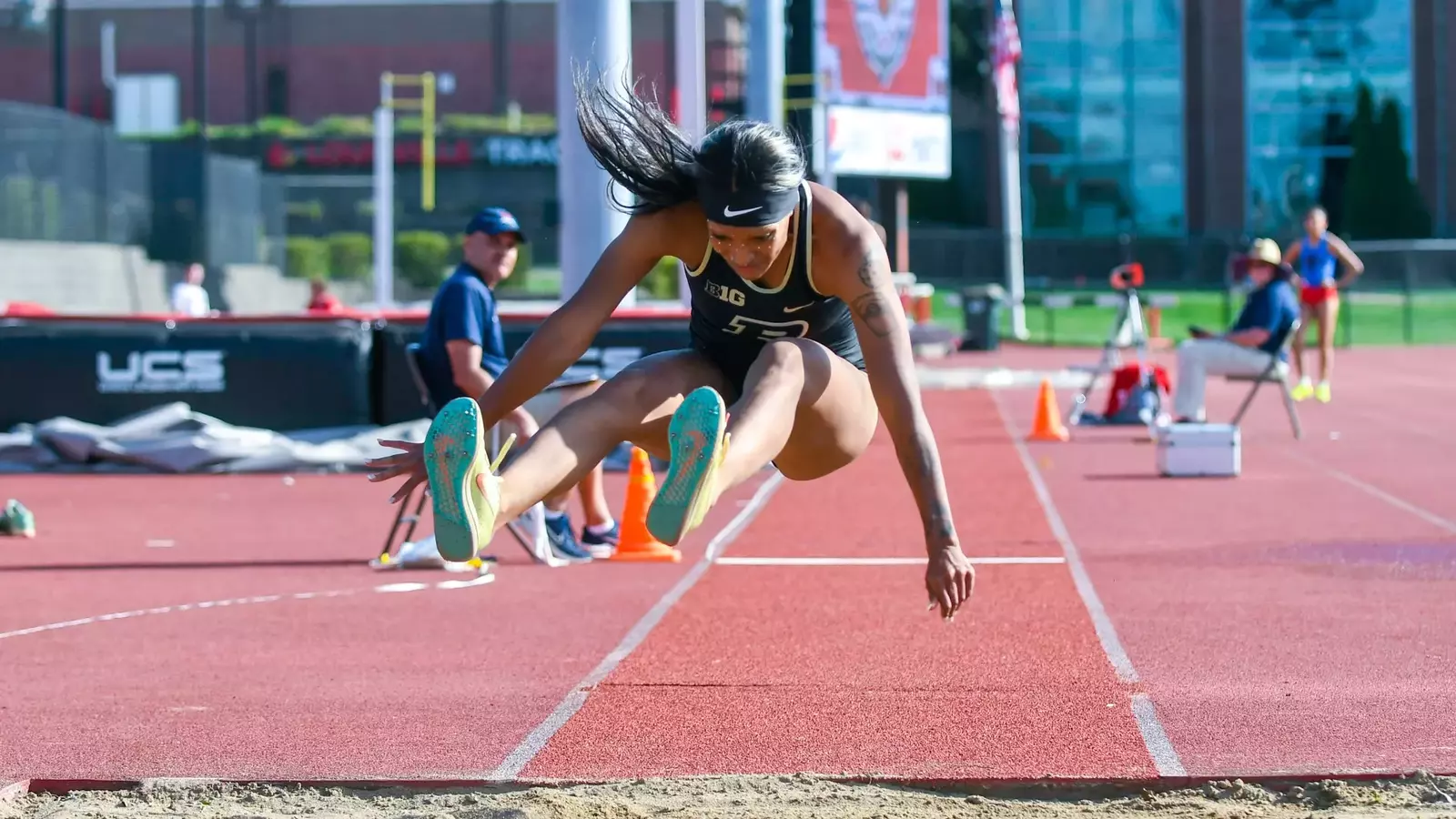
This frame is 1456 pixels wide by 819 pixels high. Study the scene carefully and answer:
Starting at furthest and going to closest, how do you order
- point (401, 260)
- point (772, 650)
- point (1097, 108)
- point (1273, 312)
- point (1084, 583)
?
1. point (1097, 108)
2. point (401, 260)
3. point (1273, 312)
4. point (1084, 583)
5. point (772, 650)

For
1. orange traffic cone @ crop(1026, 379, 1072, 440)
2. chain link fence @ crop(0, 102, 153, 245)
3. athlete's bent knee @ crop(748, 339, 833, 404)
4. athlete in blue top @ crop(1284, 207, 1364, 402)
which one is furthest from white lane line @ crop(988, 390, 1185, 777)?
chain link fence @ crop(0, 102, 153, 245)

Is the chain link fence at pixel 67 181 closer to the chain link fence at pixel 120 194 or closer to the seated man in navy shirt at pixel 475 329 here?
the chain link fence at pixel 120 194

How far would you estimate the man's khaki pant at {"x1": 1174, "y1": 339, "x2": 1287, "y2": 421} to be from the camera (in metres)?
16.0

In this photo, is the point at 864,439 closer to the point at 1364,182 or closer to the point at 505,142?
the point at 1364,182

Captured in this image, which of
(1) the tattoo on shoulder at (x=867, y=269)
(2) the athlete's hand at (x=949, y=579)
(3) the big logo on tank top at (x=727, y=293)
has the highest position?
(1) the tattoo on shoulder at (x=867, y=269)

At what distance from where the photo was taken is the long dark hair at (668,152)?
531 cm

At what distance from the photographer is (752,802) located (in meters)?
5.34

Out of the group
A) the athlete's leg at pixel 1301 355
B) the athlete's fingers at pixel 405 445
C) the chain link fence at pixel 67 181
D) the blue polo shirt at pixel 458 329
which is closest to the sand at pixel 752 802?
the athlete's fingers at pixel 405 445

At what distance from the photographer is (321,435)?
1533cm

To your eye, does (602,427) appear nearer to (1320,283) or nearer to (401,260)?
(1320,283)

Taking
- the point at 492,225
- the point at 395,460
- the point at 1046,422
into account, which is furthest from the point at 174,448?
the point at 395,460

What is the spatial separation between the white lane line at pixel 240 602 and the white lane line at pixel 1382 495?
18.6ft

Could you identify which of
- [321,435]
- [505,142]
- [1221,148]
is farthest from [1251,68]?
[321,435]

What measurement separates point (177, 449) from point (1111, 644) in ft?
29.9
